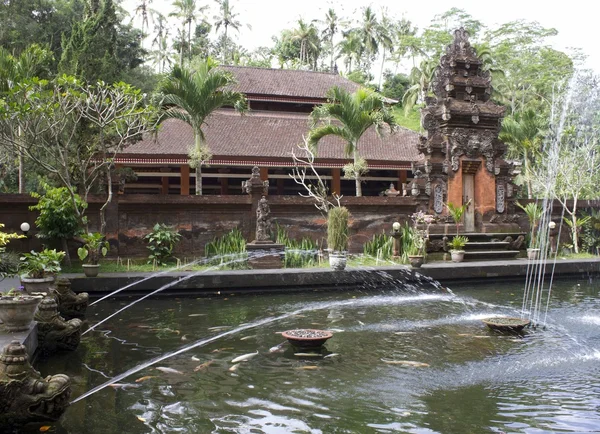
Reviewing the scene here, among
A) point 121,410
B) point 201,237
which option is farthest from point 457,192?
point 121,410

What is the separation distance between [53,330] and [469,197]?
1388cm

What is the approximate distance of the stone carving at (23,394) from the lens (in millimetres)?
4832

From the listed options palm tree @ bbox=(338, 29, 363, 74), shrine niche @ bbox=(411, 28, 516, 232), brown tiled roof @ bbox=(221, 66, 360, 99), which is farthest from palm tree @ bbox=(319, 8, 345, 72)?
shrine niche @ bbox=(411, 28, 516, 232)

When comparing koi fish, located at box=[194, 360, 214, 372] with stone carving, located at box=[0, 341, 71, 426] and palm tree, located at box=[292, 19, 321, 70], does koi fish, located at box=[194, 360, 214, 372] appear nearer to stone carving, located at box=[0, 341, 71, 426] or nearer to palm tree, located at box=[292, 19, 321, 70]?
stone carving, located at box=[0, 341, 71, 426]

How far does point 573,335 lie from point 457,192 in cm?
971

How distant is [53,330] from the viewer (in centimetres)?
724

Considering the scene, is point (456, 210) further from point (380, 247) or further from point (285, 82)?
point (285, 82)

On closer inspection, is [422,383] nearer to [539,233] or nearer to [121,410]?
[121,410]

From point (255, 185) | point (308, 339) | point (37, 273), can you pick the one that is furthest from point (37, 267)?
point (255, 185)

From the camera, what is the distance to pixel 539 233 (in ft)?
58.7

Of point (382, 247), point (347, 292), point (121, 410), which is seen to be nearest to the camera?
point (121, 410)

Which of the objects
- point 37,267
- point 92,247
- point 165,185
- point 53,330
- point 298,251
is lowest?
point 53,330

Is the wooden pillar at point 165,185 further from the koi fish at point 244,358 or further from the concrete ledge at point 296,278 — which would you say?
the koi fish at point 244,358

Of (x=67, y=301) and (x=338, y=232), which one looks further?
(x=338, y=232)
